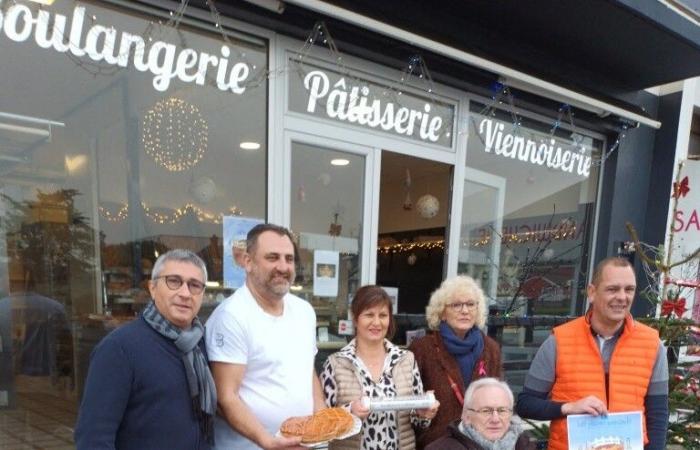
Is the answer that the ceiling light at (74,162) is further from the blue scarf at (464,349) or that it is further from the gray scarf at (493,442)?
the gray scarf at (493,442)

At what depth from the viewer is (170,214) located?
11.0ft

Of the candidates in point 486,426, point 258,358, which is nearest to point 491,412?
point 486,426

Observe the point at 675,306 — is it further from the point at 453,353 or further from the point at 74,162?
the point at 74,162

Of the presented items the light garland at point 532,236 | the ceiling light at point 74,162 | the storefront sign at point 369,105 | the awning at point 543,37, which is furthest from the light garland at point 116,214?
the light garland at point 532,236

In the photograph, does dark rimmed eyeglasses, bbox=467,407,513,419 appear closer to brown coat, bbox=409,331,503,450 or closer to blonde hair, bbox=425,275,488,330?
brown coat, bbox=409,331,503,450

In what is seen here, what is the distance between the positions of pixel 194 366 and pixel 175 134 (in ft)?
7.13

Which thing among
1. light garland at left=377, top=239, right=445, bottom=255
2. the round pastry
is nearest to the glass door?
the round pastry

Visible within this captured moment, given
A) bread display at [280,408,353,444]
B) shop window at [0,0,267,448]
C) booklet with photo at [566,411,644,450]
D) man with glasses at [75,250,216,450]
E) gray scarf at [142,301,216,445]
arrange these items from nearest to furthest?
man with glasses at [75,250,216,450], gray scarf at [142,301,216,445], bread display at [280,408,353,444], booklet with photo at [566,411,644,450], shop window at [0,0,267,448]

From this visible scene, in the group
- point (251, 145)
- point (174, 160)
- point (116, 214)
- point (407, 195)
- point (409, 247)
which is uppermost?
point (251, 145)

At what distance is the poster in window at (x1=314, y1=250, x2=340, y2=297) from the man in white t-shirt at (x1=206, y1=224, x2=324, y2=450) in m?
1.90

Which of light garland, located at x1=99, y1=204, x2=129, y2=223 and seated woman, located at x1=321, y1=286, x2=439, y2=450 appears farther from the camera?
light garland, located at x1=99, y1=204, x2=129, y2=223

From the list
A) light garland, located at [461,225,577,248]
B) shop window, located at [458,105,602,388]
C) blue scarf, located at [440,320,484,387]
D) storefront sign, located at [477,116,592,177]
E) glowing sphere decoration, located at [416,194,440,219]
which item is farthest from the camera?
glowing sphere decoration, located at [416,194,440,219]

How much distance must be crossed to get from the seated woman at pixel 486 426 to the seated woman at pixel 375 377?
157 millimetres

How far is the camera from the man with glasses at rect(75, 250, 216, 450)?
1361 millimetres
